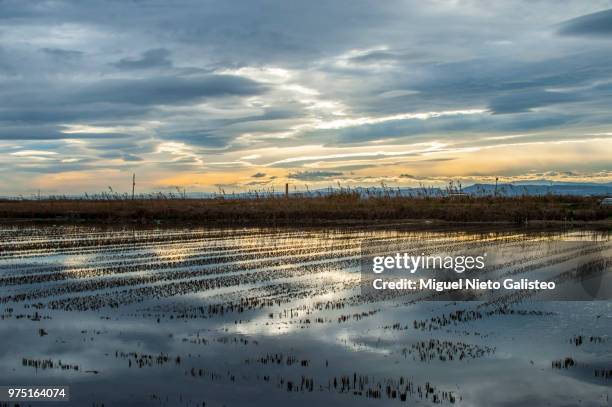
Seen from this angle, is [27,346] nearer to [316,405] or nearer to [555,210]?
[316,405]

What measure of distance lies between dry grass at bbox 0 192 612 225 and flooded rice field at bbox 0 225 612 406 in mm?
27271

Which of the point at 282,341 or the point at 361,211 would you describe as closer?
the point at 282,341

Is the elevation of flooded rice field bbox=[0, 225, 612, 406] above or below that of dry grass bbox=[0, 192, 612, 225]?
below

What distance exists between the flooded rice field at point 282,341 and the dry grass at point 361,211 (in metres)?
27.3

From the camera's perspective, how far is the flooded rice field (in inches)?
332

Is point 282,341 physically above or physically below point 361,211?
below

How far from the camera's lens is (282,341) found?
10.9 m

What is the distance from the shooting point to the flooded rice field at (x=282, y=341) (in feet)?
27.7

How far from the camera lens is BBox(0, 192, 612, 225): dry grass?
4662 cm

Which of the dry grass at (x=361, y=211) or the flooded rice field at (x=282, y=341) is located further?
the dry grass at (x=361, y=211)

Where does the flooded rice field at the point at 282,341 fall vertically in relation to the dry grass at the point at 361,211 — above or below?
below

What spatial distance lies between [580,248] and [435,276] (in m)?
10.1

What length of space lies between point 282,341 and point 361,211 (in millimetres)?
38679

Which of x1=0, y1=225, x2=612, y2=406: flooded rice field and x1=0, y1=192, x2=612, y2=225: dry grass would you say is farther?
x1=0, y1=192, x2=612, y2=225: dry grass
